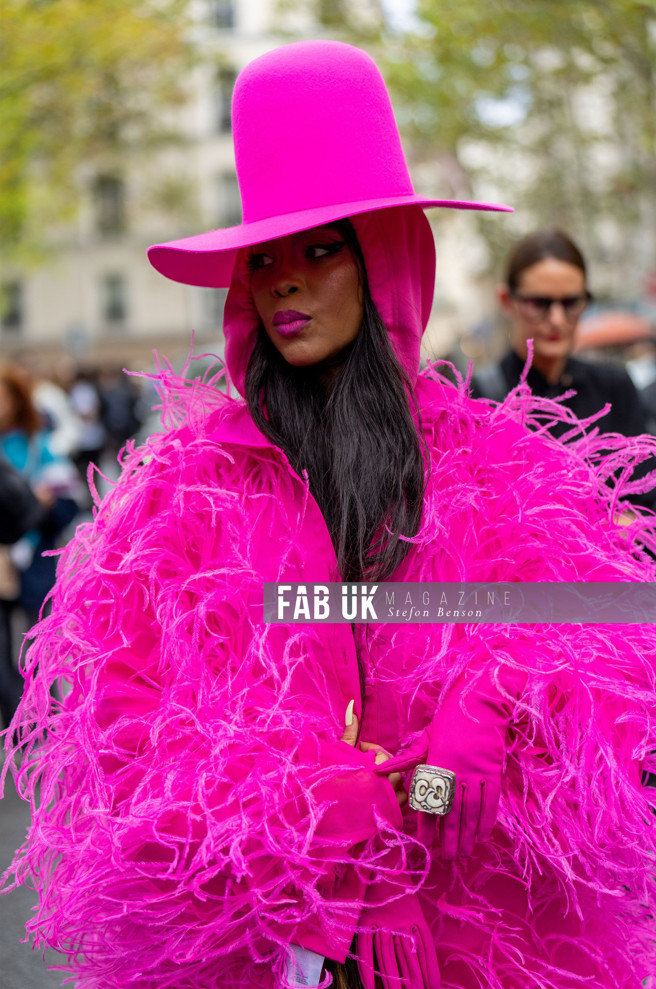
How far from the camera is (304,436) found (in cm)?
207

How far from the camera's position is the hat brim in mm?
1968

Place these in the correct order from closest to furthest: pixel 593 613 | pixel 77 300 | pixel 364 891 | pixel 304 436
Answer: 1. pixel 364 891
2. pixel 593 613
3. pixel 304 436
4. pixel 77 300

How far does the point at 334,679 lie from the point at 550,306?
7.18ft

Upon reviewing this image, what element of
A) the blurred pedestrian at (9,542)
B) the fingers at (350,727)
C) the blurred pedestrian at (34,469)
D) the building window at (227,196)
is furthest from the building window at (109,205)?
the fingers at (350,727)

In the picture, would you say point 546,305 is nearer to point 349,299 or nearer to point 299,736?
point 349,299

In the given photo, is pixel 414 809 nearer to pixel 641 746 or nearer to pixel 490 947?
pixel 490 947

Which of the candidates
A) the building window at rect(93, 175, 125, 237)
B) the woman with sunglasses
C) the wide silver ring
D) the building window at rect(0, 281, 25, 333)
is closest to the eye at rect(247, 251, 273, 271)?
the wide silver ring

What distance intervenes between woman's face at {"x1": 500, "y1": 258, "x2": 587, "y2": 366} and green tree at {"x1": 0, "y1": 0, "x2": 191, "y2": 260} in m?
A: 14.2

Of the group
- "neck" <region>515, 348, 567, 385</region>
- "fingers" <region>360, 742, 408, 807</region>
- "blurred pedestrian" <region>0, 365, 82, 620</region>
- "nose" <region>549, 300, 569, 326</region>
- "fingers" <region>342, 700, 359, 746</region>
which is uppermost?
"nose" <region>549, 300, 569, 326</region>

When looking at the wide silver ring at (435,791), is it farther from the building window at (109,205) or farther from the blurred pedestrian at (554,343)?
the building window at (109,205)

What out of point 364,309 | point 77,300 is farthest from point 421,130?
point 77,300

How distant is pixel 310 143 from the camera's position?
2051 mm

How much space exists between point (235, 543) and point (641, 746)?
765 mm

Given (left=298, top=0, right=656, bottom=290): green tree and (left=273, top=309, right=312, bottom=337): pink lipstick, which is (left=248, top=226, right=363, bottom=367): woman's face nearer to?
(left=273, top=309, right=312, bottom=337): pink lipstick
